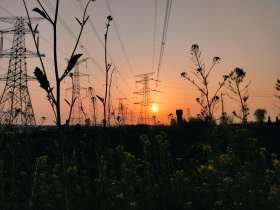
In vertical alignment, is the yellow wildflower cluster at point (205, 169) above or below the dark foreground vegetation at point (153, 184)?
above

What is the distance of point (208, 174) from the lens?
9.67 ft

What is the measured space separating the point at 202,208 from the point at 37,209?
2498 mm

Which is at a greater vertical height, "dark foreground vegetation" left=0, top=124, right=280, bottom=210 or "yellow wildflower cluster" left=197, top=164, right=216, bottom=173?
"yellow wildflower cluster" left=197, top=164, right=216, bottom=173

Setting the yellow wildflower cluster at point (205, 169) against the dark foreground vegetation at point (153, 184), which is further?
the dark foreground vegetation at point (153, 184)

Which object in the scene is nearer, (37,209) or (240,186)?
(240,186)

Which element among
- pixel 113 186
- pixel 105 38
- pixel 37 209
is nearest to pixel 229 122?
pixel 113 186

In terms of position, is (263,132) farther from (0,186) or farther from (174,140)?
(0,186)

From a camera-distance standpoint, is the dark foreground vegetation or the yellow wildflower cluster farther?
the dark foreground vegetation

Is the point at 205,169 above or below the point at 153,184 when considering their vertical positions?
above

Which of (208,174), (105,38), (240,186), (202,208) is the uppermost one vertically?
(105,38)

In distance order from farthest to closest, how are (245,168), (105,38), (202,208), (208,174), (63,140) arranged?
(245,168), (202,208), (105,38), (208,174), (63,140)

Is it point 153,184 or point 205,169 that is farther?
point 153,184

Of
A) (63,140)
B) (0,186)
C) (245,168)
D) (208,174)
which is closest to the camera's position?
(63,140)

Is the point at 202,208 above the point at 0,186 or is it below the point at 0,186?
below
